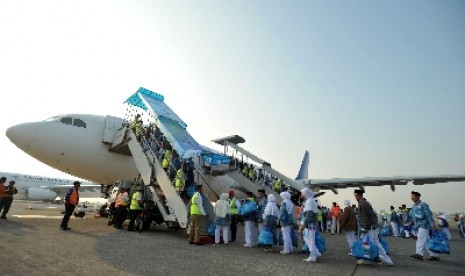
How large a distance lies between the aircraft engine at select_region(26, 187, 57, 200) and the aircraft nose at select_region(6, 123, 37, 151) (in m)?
32.5

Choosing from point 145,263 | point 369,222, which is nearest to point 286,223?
point 369,222

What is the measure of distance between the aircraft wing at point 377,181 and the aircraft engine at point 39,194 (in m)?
34.3

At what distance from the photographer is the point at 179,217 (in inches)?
389

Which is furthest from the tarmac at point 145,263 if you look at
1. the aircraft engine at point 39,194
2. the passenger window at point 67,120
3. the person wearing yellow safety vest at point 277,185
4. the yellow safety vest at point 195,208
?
the aircraft engine at point 39,194

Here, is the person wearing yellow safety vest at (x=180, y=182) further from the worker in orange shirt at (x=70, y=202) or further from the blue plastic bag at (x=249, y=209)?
the worker in orange shirt at (x=70, y=202)

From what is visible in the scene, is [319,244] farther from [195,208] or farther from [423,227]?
[195,208]

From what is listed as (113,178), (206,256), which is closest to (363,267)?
(206,256)

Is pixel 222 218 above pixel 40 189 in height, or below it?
below

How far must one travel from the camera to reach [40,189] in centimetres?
4016

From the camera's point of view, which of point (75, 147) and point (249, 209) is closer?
point (249, 209)

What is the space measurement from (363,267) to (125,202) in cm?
865

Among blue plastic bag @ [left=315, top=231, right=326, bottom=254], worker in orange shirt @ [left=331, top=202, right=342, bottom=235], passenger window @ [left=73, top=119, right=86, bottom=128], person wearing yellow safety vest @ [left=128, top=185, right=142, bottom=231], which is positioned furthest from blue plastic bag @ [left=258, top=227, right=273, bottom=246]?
worker in orange shirt @ [left=331, top=202, right=342, bottom=235]

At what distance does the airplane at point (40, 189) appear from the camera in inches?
1561

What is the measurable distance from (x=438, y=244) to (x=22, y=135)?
14602 millimetres
